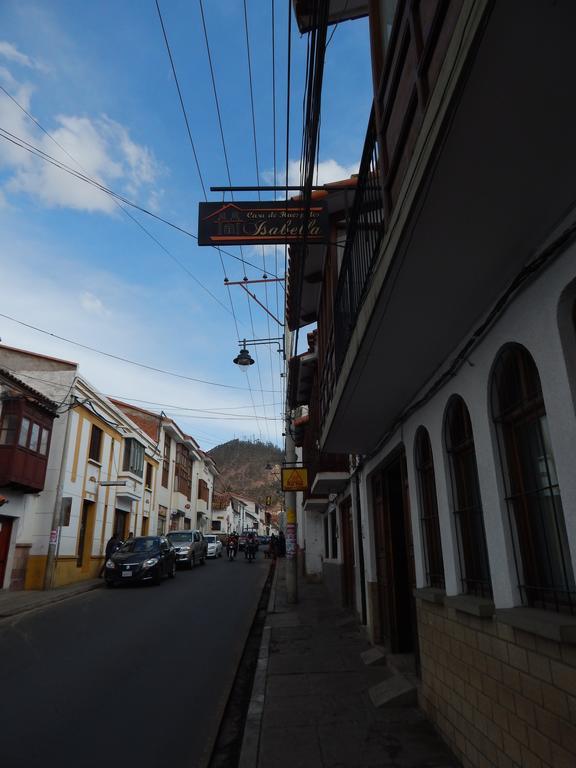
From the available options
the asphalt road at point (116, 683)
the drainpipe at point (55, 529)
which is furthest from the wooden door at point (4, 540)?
the asphalt road at point (116, 683)

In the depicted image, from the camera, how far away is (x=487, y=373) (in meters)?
4.09

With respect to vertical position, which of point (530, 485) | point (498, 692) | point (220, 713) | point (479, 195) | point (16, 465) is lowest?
point (220, 713)

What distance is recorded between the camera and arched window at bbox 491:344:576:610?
11.0 feet

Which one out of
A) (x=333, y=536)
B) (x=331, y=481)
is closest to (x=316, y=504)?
(x=333, y=536)

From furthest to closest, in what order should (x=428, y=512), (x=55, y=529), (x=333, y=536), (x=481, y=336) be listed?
1. (x=55, y=529)
2. (x=333, y=536)
3. (x=428, y=512)
4. (x=481, y=336)

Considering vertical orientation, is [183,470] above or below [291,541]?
above

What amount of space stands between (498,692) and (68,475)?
56.6ft

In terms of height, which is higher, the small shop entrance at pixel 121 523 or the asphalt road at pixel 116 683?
the small shop entrance at pixel 121 523

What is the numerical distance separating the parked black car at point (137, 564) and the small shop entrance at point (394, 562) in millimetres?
10544

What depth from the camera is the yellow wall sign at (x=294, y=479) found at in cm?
1409

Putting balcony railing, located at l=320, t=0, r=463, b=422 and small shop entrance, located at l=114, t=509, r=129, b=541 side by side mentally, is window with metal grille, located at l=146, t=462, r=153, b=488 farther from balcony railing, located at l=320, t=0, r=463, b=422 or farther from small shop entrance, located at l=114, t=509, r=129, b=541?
balcony railing, located at l=320, t=0, r=463, b=422

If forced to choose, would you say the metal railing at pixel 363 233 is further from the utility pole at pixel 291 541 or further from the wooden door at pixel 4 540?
the wooden door at pixel 4 540

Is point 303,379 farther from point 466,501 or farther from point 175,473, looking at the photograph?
point 175,473

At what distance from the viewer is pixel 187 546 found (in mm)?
23938
